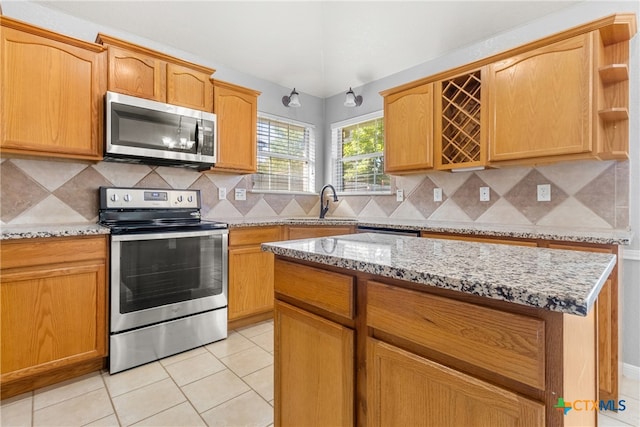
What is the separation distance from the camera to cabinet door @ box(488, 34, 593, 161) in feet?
6.35

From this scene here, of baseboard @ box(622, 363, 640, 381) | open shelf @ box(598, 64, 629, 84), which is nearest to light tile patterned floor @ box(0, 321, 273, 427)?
baseboard @ box(622, 363, 640, 381)

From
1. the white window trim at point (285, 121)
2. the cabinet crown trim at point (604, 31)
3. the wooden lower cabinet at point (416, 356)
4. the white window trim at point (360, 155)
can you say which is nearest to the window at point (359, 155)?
the white window trim at point (360, 155)

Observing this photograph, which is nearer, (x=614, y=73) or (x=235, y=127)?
(x=614, y=73)

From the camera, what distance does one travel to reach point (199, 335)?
7.86 ft

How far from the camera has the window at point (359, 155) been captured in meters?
3.64

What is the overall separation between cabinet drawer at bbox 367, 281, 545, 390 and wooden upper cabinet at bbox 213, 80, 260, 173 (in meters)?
2.37

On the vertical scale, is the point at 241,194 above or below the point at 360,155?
below

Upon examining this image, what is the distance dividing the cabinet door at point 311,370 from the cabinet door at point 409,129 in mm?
2045

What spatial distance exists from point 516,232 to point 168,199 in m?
2.64

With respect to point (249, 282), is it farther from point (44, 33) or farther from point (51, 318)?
point (44, 33)

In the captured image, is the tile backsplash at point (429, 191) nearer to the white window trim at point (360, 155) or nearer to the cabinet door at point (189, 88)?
the white window trim at point (360, 155)

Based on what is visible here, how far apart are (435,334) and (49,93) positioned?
8.56 ft

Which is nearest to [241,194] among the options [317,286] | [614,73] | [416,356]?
[317,286]

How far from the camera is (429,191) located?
310 cm
